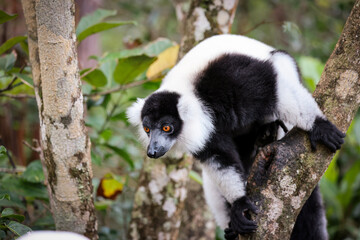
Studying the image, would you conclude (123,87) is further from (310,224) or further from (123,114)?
(310,224)

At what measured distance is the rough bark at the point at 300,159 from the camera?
6.25ft

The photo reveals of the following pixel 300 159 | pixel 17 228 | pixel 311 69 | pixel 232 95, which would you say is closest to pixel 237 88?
pixel 232 95

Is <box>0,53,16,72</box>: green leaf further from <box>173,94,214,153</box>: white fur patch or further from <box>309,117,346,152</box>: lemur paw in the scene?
<box>309,117,346,152</box>: lemur paw

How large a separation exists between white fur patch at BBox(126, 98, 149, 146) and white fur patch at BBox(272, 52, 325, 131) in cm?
95

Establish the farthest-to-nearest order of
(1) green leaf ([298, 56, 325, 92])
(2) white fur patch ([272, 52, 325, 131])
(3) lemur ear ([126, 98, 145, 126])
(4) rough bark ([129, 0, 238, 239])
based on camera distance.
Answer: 1. (1) green leaf ([298, 56, 325, 92])
2. (4) rough bark ([129, 0, 238, 239])
3. (3) lemur ear ([126, 98, 145, 126])
4. (2) white fur patch ([272, 52, 325, 131])

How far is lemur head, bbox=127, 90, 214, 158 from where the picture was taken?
2371mm

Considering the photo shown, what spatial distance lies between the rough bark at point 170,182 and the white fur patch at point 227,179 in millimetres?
659

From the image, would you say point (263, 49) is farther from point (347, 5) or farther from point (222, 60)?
point (347, 5)

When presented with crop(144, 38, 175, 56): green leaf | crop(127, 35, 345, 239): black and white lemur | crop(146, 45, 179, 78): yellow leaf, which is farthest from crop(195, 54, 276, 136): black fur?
crop(144, 38, 175, 56): green leaf

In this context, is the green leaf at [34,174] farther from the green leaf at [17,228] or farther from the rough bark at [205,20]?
the rough bark at [205,20]

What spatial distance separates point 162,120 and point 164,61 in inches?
39.9

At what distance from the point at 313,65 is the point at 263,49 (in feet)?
8.75

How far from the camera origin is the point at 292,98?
2.30 meters

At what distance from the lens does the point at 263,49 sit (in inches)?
101
